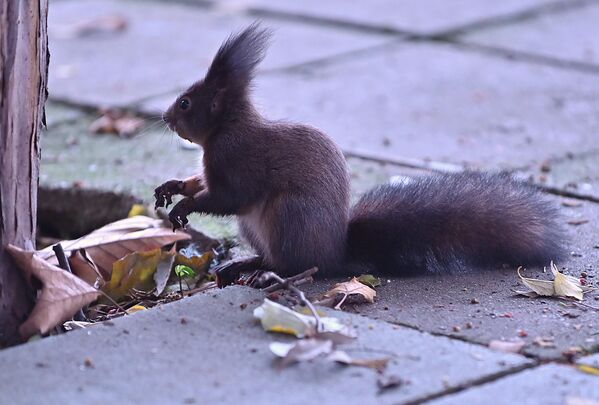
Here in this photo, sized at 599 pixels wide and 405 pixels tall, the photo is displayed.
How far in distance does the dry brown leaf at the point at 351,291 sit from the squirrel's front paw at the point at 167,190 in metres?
0.71

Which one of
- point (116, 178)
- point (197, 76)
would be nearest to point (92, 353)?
point (116, 178)

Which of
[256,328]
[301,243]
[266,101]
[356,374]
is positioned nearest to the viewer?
[356,374]

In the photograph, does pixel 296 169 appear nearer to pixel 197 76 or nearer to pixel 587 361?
pixel 587 361

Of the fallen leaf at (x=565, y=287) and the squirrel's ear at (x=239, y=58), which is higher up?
the squirrel's ear at (x=239, y=58)

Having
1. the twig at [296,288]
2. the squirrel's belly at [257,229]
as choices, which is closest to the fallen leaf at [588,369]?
the twig at [296,288]

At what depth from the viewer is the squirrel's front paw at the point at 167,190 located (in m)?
3.79

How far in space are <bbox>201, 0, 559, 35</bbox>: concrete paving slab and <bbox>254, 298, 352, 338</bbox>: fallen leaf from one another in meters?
4.51

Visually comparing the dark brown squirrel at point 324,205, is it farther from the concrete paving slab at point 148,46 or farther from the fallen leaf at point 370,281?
the concrete paving slab at point 148,46

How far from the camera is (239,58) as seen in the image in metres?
3.63

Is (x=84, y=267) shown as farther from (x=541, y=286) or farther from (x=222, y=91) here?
(x=541, y=286)

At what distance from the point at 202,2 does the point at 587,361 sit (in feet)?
19.7

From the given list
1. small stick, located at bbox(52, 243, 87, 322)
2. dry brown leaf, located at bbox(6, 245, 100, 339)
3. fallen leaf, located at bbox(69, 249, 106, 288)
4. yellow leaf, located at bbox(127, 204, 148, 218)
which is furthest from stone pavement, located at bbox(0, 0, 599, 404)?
fallen leaf, located at bbox(69, 249, 106, 288)

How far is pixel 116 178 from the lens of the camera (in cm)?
485

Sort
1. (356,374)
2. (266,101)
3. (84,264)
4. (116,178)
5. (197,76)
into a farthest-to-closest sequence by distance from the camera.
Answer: (197,76) < (266,101) < (116,178) < (84,264) < (356,374)
